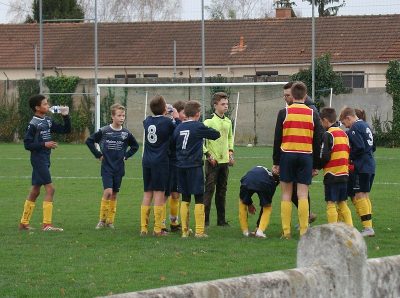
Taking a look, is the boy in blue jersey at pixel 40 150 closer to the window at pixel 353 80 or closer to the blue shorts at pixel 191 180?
the blue shorts at pixel 191 180

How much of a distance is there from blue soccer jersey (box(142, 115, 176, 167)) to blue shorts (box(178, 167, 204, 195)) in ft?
1.31

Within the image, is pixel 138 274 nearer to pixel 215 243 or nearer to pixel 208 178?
pixel 215 243

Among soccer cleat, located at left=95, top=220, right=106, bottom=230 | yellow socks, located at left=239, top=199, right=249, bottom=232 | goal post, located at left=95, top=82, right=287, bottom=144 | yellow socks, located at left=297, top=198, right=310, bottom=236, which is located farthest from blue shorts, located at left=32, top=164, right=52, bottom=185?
goal post, located at left=95, top=82, right=287, bottom=144

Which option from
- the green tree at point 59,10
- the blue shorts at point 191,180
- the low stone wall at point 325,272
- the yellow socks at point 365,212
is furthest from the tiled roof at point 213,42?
the low stone wall at point 325,272

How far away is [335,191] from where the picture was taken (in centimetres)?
1264

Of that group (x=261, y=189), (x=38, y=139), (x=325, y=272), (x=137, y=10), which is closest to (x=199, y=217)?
(x=261, y=189)

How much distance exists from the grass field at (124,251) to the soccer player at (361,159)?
1.30ft

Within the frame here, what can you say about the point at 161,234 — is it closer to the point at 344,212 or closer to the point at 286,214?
the point at 286,214

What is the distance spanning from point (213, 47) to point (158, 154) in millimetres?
39575

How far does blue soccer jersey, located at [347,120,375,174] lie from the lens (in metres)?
13.3

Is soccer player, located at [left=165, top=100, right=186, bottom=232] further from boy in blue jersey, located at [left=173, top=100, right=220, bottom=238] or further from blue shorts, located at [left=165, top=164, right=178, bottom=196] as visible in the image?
boy in blue jersey, located at [left=173, top=100, right=220, bottom=238]

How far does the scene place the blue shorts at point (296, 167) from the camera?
12234 mm

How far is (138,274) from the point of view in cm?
1002

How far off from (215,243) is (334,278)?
711 centimetres
